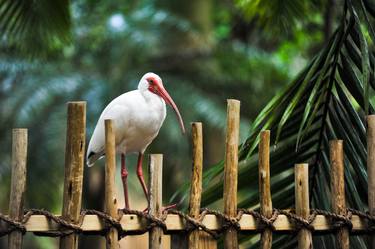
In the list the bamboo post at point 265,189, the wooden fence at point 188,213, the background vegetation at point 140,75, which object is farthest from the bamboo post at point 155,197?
the background vegetation at point 140,75

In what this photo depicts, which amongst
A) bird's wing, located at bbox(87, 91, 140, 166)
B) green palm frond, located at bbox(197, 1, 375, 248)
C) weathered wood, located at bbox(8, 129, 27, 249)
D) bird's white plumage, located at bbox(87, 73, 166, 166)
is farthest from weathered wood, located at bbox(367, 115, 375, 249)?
weathered wood, located at bbox(8, 129, 27, 249)

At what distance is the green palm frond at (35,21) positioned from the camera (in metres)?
6.18

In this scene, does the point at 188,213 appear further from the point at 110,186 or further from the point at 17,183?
the point at 17,183

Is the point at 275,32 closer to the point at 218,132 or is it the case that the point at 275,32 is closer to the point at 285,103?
the point at 285,103

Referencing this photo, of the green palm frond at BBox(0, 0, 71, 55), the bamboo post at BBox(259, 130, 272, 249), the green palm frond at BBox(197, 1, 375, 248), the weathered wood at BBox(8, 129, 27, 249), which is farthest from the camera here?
the green palm frond at BBox(0, 0, 71, 55)

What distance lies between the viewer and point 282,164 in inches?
168

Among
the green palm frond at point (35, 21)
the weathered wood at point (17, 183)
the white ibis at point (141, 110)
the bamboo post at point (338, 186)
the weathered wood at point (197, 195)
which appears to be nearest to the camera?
the weathered wood at point (17, 183)

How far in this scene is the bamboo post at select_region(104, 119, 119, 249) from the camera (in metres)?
3.21

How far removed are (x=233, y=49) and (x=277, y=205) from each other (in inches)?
307

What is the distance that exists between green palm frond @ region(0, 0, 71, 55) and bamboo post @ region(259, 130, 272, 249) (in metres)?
3.08

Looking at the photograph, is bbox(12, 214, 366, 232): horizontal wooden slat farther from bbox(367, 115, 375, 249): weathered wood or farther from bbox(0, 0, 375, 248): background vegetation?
bbox(0, 0, 375, 248): background vegetation

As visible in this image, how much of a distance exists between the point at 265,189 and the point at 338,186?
14.2 inches

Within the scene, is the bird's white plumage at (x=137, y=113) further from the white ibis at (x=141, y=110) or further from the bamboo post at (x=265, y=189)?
the bamboo post at (x=265, y=189)

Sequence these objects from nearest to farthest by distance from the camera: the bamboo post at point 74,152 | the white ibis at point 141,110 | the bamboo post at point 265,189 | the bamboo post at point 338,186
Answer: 1. the bamboo post at point 74,152
2. the bamboo post at point 265,189
3. the bamboo post at point 338,186
4. the white ibis at point 141,110
